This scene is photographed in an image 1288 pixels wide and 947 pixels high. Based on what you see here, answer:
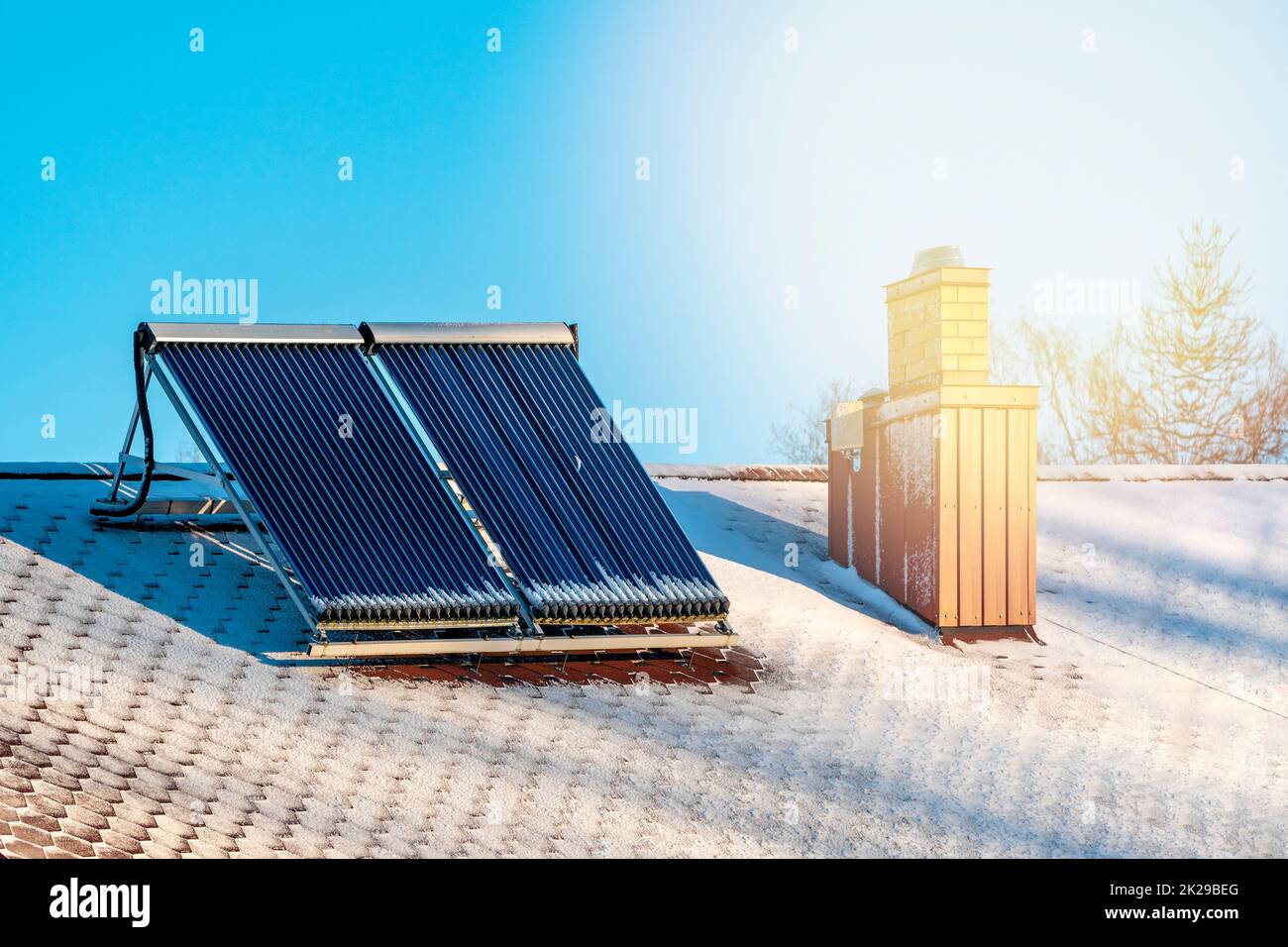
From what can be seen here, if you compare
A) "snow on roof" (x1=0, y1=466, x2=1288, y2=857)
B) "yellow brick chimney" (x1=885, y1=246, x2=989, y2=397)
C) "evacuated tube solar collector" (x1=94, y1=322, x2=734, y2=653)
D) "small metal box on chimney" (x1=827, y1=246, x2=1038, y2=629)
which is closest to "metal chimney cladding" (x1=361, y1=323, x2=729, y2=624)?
"evacuated tube solar collector" (x1=94, y1=322, x2=734, y2=653)

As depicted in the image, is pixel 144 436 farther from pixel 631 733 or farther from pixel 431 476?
pixel 631 733

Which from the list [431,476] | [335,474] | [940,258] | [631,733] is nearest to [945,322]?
[940,258]

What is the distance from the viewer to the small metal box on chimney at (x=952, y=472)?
10.6 metres

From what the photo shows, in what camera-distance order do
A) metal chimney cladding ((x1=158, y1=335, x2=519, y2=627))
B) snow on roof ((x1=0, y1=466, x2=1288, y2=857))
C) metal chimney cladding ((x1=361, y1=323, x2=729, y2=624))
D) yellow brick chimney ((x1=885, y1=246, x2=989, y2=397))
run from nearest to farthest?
snow on roof ((x1=0, y1=466, x2=1288, y2=857)), metal chimney cladding ((x1=158, y1=335, x2=519, y2=627)), metal chimney cladding ((x1=361, y1=323, x2=729, y2=624)), yellow brick chimney ((x1=885, y1=246, x2=989, y2=397))

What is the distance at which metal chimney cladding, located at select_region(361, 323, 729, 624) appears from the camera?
8.95 meters

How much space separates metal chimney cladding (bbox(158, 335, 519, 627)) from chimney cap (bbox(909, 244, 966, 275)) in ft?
13.8

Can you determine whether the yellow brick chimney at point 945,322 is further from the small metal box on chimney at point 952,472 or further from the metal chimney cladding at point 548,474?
the metal chimney cladding at point 548,474

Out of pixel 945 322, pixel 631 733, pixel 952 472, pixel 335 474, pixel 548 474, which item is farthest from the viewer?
pixel 945 322

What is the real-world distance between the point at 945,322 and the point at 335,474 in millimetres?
4557

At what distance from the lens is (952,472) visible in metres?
10.6

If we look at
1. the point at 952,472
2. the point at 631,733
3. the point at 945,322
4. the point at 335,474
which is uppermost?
the point at 945,322

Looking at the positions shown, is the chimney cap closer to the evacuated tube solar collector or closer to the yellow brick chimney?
the yellow brick chimney
